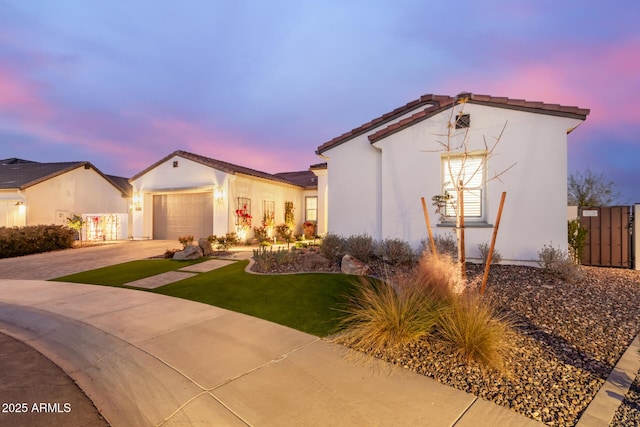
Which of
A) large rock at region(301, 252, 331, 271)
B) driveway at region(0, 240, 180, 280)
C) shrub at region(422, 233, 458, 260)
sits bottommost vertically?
driveway at region(0, 240, 180, 280)

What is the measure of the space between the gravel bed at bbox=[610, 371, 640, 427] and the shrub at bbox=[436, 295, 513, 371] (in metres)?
0.81

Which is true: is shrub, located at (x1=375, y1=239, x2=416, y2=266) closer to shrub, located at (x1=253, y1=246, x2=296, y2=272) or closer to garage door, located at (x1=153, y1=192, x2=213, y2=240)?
shrub, located at (x1=253, y1=246, x2=296, y2=272)

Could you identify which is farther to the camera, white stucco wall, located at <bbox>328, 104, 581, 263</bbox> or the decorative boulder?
the decorative boulder

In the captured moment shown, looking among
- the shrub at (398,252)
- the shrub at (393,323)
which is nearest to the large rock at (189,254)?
the shrub at (398,252)

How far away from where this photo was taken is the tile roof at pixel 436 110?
21.8 ft

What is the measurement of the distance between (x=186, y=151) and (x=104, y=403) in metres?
14.9

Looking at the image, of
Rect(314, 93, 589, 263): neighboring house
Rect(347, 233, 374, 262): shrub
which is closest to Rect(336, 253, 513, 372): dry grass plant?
Rect(314, 93, 589, 263): neighboring house

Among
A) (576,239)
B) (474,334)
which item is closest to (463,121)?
(576,239)

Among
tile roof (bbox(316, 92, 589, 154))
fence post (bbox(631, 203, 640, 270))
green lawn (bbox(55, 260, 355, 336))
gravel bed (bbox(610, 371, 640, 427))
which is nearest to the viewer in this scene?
gravel bed (bbox(610, 371, 640, 427))

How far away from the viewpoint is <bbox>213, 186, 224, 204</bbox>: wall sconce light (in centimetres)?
1431

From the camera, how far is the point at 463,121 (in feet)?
24.5

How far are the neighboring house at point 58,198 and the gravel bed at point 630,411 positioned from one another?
20.8 meters

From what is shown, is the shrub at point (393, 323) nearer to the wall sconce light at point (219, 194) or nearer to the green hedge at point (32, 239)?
the wall sconce light at point (219, 194)

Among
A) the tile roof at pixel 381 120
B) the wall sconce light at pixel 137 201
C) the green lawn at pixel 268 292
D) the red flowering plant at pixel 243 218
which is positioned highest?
the tile roof at pixel 381 120
